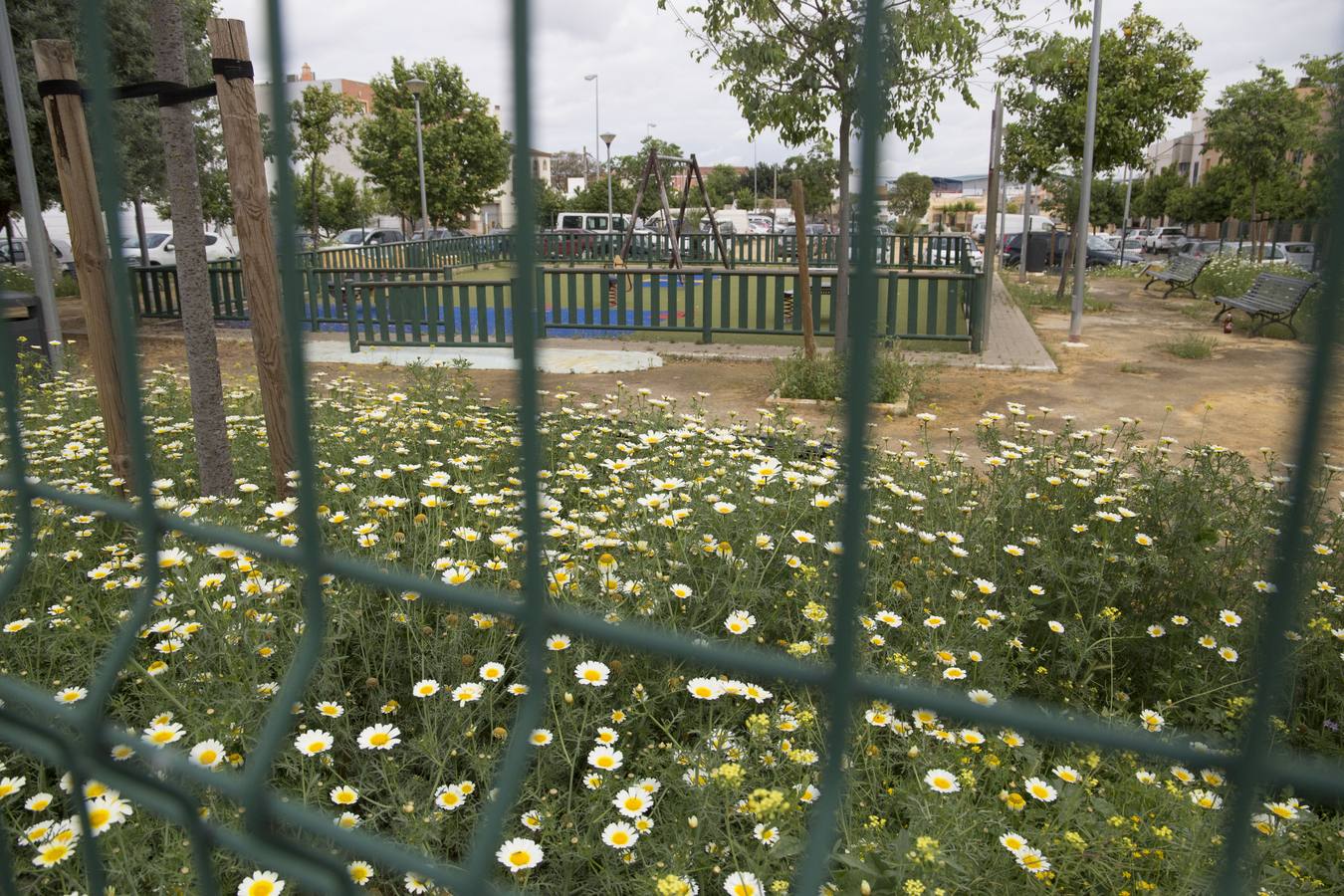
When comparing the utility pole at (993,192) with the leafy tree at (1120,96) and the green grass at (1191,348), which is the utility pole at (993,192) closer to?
the green grass at (1191,348)

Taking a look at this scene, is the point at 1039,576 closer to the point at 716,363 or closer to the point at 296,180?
the point at 296,180

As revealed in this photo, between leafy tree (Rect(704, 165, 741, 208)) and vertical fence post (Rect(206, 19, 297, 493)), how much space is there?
211 feet

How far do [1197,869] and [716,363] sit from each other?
8.50 metres

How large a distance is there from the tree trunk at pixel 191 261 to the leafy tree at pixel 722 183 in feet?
211

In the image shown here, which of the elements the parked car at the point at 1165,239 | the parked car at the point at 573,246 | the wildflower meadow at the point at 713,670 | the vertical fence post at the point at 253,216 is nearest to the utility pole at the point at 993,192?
the wildflower meadow at the point at 713,670

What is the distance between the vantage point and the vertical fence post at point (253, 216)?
3785mm

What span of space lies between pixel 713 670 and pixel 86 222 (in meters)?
3.74

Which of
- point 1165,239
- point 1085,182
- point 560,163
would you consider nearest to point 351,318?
point 1085,182

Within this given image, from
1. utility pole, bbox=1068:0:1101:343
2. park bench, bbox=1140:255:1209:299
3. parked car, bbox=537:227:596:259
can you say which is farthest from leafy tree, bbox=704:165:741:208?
utility pole, bbox=1068:0:1101:343

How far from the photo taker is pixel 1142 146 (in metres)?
17.6

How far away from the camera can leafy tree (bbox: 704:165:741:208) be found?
228 ft

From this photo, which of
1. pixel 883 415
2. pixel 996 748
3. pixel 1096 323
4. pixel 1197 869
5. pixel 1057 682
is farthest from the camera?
pixel 1096 323

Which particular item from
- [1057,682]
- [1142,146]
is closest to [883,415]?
[1057,682]

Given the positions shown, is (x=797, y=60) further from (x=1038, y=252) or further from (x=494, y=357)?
(x=1038, y=252)
